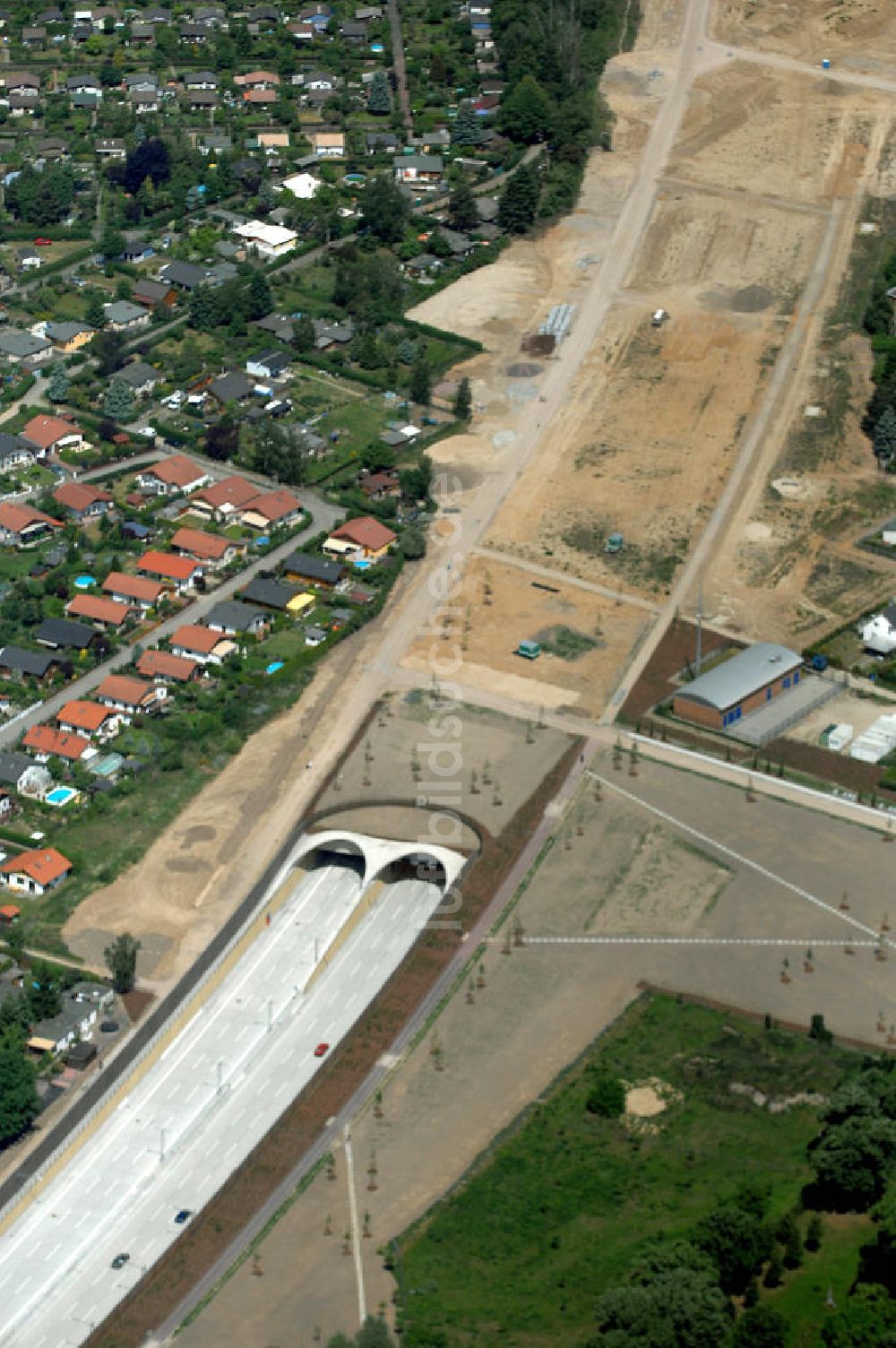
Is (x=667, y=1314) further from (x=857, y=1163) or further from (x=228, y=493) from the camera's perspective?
(x=228, y=493)

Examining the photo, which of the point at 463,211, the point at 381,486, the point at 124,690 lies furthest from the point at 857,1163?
the point at 463,211

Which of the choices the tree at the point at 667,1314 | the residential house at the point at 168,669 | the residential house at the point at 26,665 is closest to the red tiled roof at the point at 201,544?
the residential house at the point at 168,669

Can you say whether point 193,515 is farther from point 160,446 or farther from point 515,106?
point 515,106

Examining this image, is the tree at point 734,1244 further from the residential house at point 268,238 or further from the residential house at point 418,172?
the residential house at point 418,172

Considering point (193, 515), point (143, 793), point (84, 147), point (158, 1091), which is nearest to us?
point (158, 1091)

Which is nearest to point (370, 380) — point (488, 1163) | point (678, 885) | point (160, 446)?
point (160, 446)

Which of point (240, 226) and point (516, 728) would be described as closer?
point (516, 728)

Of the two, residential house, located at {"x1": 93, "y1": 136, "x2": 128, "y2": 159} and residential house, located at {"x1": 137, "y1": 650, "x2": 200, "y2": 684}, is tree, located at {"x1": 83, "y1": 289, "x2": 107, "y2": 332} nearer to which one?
residential house, located at {"x1": 93, "y1": 136, "x2": 128, "y2": 159}
